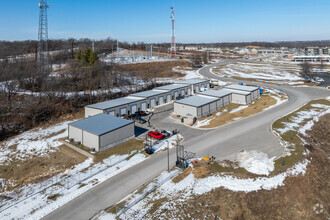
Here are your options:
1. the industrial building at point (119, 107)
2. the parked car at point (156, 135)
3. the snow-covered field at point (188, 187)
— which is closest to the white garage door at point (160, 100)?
the industrial building at point (119, 107)

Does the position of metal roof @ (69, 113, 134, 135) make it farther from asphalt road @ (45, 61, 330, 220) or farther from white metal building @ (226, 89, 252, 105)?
white metal building @ (226, 89, 252, 105)

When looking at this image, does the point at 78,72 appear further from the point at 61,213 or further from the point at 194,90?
the point at 61,213

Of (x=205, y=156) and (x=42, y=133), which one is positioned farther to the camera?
(x=42, y=133)

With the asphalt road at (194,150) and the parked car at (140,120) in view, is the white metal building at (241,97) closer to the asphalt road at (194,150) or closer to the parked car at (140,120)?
the asphalt road at (194,150)

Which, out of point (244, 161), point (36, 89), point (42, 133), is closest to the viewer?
point (244, 161)

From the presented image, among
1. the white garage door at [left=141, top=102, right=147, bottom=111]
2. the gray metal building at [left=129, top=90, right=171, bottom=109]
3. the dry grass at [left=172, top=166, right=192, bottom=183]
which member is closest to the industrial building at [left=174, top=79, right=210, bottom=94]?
the gray metal building at [left=129, top=90, right=171, bottom=109]

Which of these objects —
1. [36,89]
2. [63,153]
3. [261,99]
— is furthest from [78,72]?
[261,99]
